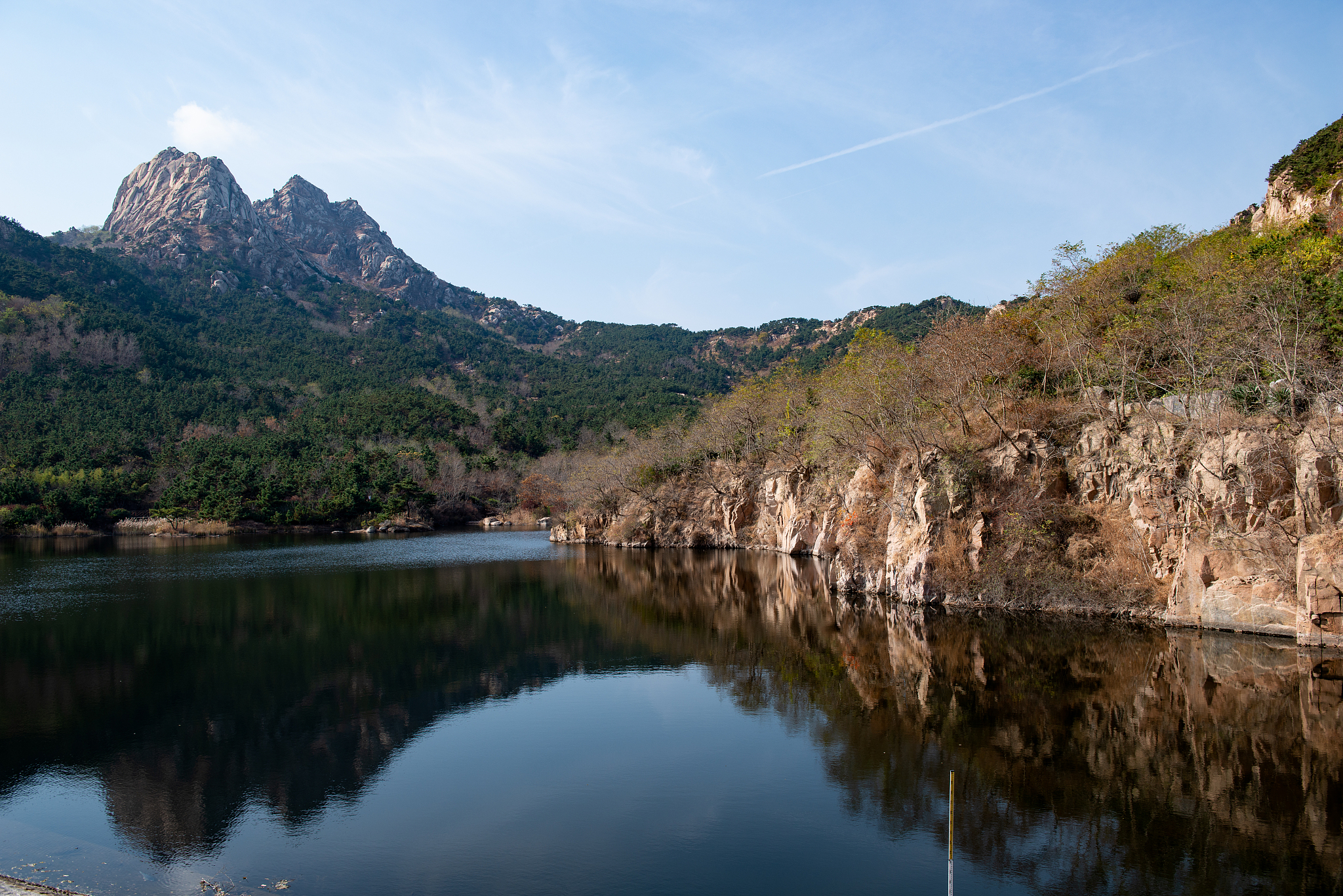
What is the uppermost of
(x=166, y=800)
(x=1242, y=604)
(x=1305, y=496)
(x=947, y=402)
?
(x=947, y=402)

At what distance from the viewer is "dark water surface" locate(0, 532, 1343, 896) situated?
1012cm

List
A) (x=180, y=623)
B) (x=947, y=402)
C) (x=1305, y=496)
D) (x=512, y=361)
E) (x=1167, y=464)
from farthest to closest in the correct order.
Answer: (x=512, y=361) < (x=947, y=402) < (x=180, y=623) < (x=1167, y=464) < (x=1305, y=496)

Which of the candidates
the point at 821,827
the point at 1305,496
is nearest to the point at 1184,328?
the point at 1305,496

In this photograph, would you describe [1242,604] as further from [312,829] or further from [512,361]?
[512,361]

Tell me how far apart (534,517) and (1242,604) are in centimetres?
7297

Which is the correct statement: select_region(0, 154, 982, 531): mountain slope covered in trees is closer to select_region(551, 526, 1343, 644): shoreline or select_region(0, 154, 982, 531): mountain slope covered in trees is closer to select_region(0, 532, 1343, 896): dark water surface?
select_region(551, 526, 1343, 644): shoreline

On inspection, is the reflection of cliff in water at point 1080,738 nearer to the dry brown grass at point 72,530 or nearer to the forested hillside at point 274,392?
the forested hillside at point 274,392

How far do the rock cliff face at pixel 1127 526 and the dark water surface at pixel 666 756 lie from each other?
4.99 ft

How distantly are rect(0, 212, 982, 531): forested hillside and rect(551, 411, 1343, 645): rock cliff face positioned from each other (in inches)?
1056

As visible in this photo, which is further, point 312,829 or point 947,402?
point 947,402

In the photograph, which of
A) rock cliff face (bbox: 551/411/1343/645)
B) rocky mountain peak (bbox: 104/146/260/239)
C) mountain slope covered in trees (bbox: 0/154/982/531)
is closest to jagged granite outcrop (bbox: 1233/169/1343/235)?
rock cliff face (bbox: 551/411/1343/645)

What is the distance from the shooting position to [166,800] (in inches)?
492

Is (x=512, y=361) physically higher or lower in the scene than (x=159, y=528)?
higher

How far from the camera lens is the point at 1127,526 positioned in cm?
2489
